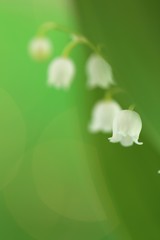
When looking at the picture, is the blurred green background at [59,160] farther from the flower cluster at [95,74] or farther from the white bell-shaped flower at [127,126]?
the white bell-shaped flower at [127,126]

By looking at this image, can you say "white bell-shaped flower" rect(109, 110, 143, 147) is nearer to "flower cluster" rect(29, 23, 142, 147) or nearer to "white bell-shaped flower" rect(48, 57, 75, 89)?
"flower cluster" rect(29, 23, 142, 147)

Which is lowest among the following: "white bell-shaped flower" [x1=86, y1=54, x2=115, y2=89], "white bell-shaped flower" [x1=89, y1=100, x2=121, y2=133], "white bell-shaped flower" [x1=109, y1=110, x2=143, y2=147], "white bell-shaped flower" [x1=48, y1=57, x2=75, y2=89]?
"white bell-shaped flower" [x1=109, y1=110, x2=143, y2=147]

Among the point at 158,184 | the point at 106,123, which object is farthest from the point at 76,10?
the point at 158,184

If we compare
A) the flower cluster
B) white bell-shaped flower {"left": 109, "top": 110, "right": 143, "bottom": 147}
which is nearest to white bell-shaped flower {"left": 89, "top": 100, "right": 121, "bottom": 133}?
the flower cluster

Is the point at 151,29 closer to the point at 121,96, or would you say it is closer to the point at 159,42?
the point at 159,42

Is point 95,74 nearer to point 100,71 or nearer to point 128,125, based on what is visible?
point 100,71

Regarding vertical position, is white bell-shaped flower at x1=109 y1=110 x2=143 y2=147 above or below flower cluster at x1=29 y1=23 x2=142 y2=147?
below

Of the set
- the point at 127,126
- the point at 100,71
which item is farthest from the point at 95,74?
the point at 127,126
